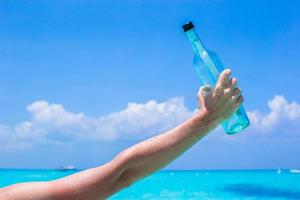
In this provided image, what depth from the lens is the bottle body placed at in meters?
2.00

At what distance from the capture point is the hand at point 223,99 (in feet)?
5.32

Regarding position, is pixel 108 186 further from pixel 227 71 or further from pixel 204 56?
pixel 204 56

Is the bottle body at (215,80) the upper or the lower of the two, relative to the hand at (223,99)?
upper

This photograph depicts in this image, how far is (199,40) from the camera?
6.89ft

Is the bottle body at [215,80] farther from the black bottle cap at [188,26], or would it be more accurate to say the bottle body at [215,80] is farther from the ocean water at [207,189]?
the ocean water at [207,189]

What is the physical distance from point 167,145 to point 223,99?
0.21 m

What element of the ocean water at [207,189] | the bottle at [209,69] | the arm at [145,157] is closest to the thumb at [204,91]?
the arm at [145,157]

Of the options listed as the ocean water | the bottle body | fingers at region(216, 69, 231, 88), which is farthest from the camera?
the ocean water

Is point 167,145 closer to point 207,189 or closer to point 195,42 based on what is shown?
point 195,42

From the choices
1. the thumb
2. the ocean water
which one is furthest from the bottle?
the ocean water

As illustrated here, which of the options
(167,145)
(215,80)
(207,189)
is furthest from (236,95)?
(207,189)

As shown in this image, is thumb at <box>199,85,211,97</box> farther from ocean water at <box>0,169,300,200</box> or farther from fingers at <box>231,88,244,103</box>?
ocean water at <box>0,169,300,200</box>

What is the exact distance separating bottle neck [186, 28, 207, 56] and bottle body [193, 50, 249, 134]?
2 centimetres

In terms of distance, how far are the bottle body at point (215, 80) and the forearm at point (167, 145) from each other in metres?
0.34
